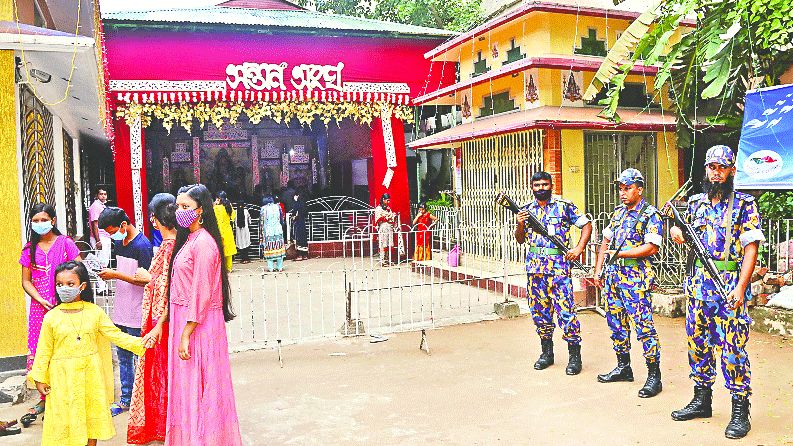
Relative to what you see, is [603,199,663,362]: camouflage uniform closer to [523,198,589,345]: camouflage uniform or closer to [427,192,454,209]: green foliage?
[523,198,589,345]: camouflage uniform

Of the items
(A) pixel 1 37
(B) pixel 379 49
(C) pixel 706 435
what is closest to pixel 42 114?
(A) pixel 1 37

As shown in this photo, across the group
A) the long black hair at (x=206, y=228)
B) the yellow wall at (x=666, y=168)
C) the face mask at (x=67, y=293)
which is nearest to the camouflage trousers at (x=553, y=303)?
the long black hair at (x=206, y=228)

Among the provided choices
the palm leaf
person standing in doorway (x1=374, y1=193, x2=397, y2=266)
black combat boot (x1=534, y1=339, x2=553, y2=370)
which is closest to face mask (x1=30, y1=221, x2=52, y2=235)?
black combat boot (x1=534, y1=339, x2=553, y2=370)

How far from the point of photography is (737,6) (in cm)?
793

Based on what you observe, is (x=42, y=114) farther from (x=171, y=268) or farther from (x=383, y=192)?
(x=383, y=192)

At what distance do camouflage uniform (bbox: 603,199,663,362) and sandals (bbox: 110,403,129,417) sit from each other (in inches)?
163

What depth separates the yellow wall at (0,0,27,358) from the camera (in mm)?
6215

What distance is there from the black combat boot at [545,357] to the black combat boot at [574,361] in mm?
221

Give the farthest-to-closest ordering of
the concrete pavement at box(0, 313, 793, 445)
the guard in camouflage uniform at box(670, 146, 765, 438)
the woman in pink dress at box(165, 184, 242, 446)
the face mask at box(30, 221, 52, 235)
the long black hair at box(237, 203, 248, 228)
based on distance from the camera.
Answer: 1. the long black hair at box(237, 203, 248, 228)
2. the face mask at box(30, 221, 52, 235)
3. the concrete pavement at box(0, 313, 793, 445)
4. the guard in camouflage uniform at box(670, 146, 765, 438)
5. the woman in pink dress at box(165, 184, 242, 446)

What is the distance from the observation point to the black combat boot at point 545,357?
21.1ft

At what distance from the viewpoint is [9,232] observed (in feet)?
20.4

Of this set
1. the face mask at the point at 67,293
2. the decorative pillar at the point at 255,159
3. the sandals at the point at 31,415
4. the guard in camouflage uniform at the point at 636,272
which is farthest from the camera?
the decorative pillar at the point at 255,159

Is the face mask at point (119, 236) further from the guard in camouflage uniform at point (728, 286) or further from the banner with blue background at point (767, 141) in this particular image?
the banner with blue background at point (767, 141)

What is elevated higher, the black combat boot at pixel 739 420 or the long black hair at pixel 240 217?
the long black hair at pixel 240 217
